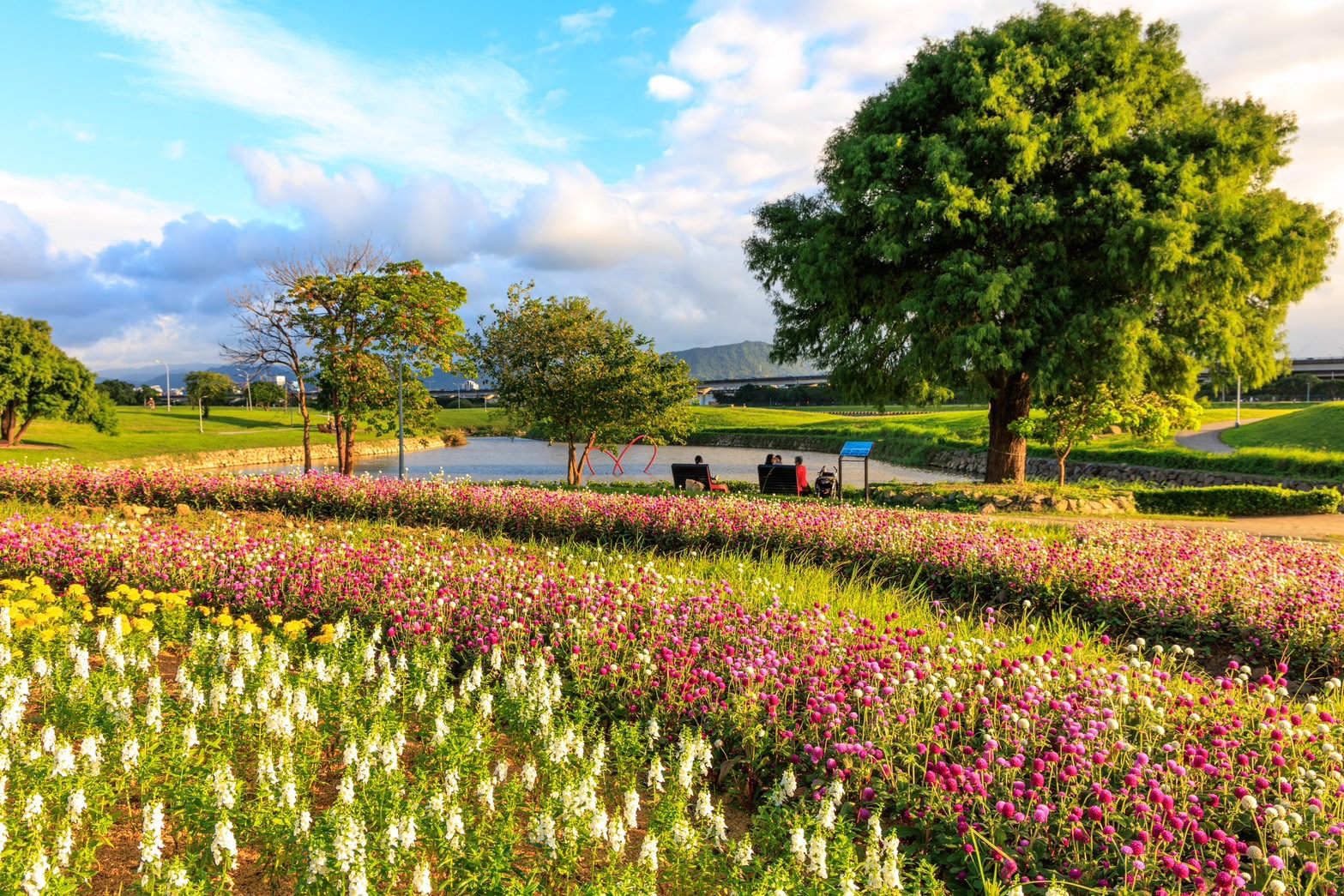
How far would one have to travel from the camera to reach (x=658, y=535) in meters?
12.5

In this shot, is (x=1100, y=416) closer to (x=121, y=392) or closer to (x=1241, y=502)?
(x=1241, y=502)

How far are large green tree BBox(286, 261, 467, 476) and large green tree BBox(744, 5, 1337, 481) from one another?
40.7ft

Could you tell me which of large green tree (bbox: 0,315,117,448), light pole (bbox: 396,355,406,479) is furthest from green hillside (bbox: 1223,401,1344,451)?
large green tree (bbox: 0,315,117,448)

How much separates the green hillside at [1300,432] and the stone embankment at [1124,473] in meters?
6.33

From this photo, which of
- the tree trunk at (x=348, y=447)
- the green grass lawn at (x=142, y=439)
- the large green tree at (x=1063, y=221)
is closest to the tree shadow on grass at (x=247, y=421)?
the green grass lawn at (x=142, y=439)

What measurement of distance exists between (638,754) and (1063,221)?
1871 cm

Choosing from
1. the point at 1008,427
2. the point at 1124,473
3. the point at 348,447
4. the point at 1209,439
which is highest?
the point at 1008,427

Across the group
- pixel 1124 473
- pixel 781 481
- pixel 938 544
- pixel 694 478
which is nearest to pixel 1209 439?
pixel 1124 473

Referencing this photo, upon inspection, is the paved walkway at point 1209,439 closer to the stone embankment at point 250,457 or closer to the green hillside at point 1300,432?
the green hillside at point 1300,432

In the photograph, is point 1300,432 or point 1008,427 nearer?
point 1008,427

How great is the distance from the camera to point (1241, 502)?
19203 mm

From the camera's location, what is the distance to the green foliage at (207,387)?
303 feet

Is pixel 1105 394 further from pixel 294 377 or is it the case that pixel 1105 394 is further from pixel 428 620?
pixel 294 377

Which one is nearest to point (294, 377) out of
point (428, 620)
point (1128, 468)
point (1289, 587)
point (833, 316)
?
point (833, 316)
